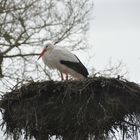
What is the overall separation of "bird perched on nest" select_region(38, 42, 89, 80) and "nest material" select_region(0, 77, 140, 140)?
1837 mm

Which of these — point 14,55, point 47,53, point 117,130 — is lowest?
point 117,130

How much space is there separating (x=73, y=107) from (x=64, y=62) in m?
2.26

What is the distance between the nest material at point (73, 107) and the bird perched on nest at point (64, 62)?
1837mm

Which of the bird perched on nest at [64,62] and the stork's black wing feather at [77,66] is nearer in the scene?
the stork's black wing feather at [77,66]

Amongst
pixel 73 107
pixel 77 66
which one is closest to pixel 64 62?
pixel 77 66

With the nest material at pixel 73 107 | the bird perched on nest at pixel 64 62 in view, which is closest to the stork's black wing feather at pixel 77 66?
the bird perched on nest at pixel 64 62

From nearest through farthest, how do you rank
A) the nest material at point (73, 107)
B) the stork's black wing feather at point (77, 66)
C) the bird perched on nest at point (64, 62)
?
the nest material at point (73, 107) < the stork's black wing feather at point (77, 66) < the bird perched on nest at point (64, 62)

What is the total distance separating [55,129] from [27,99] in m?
0.63

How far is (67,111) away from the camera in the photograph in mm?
11086

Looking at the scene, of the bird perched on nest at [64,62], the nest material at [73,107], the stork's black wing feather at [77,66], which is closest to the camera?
the nest material at [73,107]

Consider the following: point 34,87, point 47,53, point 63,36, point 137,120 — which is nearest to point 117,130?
point 137,120

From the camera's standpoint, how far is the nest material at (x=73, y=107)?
1100cm

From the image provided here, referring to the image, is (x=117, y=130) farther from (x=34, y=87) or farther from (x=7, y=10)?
(x=7, y=10)

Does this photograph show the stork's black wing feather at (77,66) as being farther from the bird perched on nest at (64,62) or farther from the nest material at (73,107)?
the nest material at (73,107)
